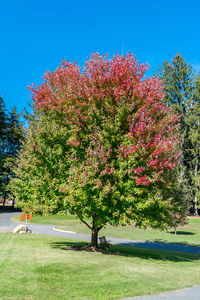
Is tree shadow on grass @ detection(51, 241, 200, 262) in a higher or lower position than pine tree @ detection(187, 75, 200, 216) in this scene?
lower

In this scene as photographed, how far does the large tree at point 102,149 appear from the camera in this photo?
1192 centimetres

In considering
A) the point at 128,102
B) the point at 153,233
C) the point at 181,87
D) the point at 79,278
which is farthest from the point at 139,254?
the point at 181,87

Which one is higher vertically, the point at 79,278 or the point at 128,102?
the point at 128,102

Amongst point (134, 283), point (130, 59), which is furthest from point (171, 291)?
point (130, 59)

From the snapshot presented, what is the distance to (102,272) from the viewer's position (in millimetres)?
9297

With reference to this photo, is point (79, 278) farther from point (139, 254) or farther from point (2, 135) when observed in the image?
point (2, 135)

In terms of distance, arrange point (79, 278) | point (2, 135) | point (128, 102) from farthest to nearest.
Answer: point (2, 135) → point (128, 102) → point (79, 278)

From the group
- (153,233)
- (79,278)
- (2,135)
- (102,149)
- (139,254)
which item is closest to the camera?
(79,278)

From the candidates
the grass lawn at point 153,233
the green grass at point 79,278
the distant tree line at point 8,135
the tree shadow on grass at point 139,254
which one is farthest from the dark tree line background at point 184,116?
the green grass at point 79,278

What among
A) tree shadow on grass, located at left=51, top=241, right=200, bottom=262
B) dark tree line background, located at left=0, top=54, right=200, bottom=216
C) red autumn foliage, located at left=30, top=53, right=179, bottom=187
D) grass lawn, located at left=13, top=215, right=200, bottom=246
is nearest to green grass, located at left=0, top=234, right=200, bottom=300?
tree shadow on grass, located at left=51, top=241, right=200, bottom=262

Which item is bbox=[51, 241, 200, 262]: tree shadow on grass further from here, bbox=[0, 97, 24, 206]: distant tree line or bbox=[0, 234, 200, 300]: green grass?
bbox=[0, 97, 24, 206]: distant tree line

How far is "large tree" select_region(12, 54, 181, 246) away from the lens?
11922 millimetres

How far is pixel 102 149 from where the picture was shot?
39.4 feet

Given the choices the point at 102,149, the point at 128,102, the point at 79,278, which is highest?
the point at 128,102
